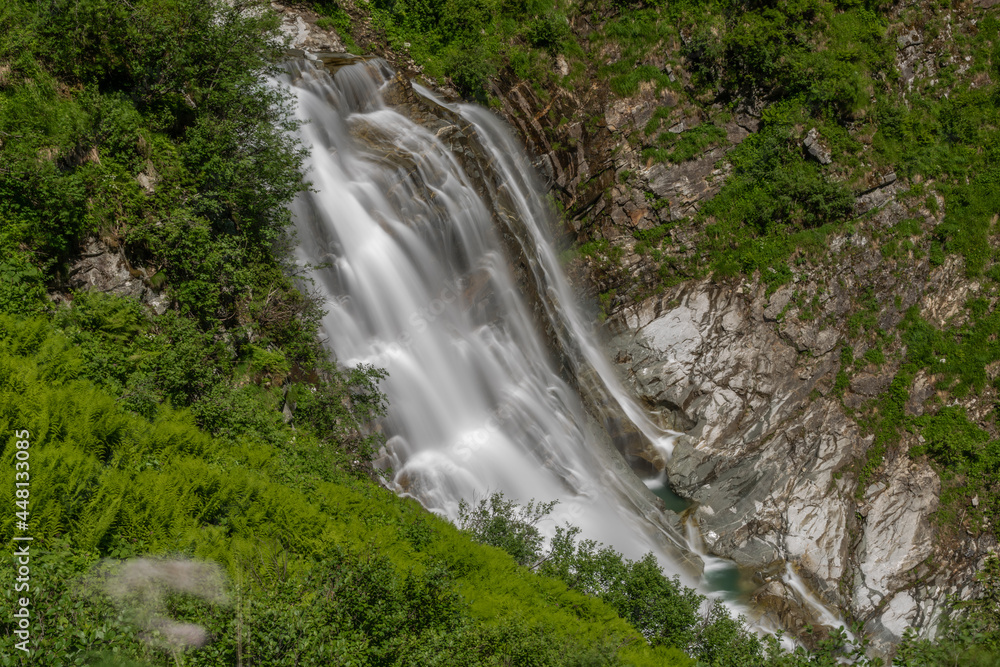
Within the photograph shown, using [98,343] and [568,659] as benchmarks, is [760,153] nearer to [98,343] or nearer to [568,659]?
[568,659]

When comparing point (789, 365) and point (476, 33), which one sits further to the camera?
point (476, 33)

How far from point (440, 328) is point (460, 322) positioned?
0.81 m

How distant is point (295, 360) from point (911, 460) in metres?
17.7

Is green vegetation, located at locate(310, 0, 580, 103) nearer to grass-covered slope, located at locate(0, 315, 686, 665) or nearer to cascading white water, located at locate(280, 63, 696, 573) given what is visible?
cascading white water, located at locate(280, 63, 696, 573)

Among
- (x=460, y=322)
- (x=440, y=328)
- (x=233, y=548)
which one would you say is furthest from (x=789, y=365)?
(x=233, y=548)

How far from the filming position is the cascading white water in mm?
16391

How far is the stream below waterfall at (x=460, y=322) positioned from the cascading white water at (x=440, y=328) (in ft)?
0.13

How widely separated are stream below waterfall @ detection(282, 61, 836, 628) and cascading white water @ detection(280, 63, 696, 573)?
4 centimetres

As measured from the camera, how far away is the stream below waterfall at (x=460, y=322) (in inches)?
648

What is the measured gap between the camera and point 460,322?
18625 mm

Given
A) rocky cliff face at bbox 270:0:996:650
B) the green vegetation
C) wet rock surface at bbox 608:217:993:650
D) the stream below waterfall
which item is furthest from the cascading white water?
the green vegetation

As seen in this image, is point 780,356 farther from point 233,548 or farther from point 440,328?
point 233,548

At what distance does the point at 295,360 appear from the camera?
13320 mm

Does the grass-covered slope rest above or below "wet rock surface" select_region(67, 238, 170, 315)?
below
